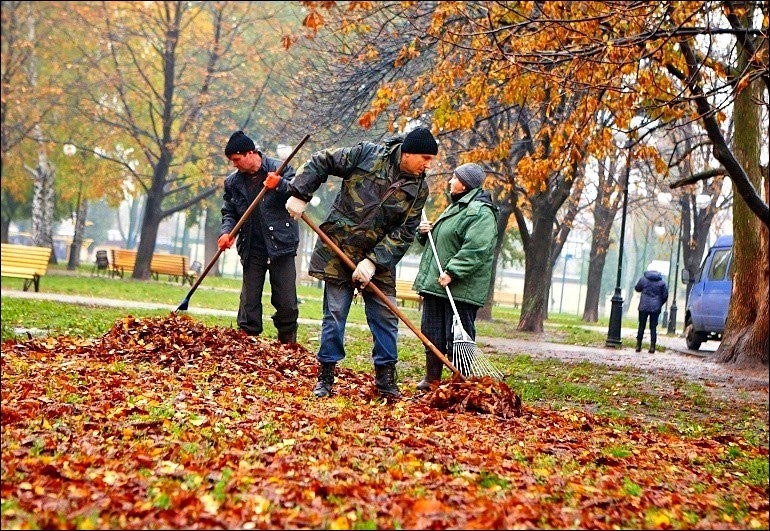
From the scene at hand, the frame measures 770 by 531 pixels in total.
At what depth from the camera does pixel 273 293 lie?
32.7 feet

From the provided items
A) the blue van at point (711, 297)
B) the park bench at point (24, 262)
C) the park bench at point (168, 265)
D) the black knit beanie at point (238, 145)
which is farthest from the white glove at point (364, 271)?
the park bench at point (168, 265)

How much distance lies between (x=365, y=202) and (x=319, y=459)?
282cm

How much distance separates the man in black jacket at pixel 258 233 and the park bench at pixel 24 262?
1008 cm

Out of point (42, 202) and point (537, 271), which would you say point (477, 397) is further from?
point (42, 202)

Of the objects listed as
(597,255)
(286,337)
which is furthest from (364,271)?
(597,255)

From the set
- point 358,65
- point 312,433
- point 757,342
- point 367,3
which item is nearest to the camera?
point 312,433

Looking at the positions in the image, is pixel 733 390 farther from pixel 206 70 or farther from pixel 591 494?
pixel 206 70

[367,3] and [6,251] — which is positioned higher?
[367,3]

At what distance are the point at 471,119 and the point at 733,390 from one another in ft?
14.6

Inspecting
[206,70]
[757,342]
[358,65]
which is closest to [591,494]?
[757,342]

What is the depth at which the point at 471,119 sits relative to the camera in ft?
41.5

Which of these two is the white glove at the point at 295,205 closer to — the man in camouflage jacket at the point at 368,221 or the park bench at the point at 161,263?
the man in camouflage jacket at the point at 368,221

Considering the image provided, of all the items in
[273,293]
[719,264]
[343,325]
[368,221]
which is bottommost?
[343,325]

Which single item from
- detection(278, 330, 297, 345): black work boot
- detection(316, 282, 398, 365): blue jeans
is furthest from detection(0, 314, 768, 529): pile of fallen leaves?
detection(278, 330, 297, 345): black work boot
